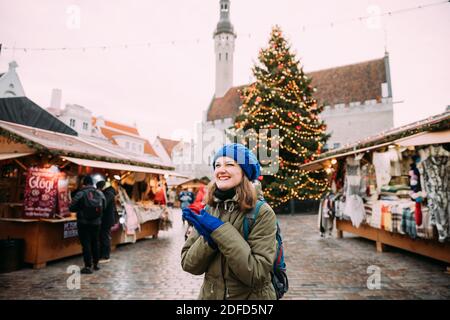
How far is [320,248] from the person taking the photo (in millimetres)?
7754

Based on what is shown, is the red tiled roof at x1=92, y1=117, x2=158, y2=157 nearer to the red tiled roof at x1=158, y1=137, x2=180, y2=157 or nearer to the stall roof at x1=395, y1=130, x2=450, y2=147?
the red tiled roof at x1=158, y1=137, x2=180, y2=157

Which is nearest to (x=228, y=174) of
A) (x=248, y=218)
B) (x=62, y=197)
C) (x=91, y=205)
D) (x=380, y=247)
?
(x=248, y=218)

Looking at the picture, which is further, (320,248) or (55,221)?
(320,248)

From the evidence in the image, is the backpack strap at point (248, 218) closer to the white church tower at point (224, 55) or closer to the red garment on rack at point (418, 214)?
the red garment on rack at point (418, 214)

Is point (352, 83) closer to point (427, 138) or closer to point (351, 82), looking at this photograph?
point (351, 82)

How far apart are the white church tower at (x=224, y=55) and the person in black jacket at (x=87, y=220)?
37789 millimetres

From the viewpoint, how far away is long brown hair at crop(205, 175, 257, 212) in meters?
1.68

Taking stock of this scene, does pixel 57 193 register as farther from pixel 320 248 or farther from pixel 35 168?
pixel 320 248

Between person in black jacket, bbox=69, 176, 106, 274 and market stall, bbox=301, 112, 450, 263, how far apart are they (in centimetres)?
643

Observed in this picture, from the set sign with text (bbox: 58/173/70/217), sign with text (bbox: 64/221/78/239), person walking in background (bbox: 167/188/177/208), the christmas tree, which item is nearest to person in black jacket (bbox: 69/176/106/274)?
sign with text (bbox: 64/221/78/239)

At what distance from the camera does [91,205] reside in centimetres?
549
